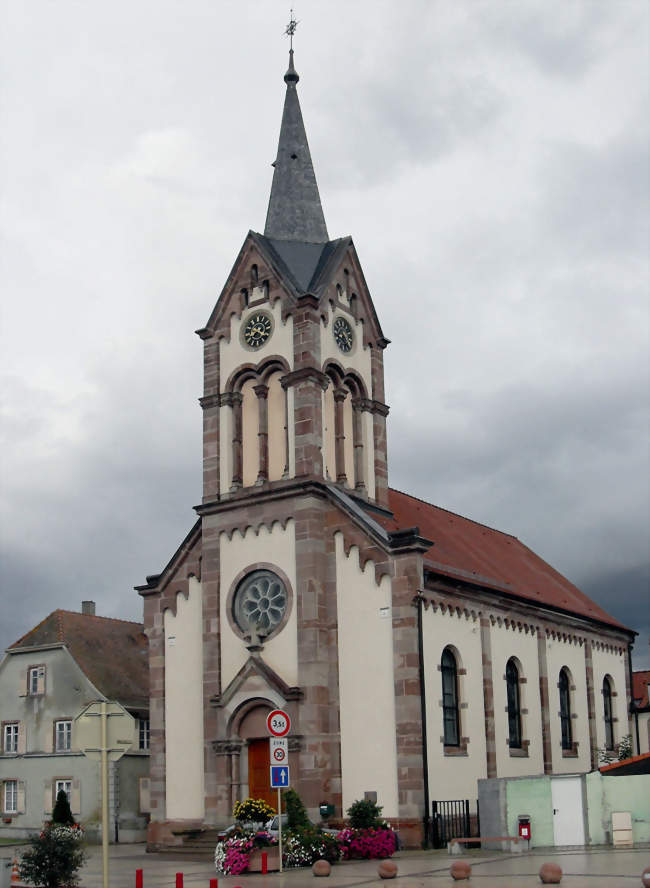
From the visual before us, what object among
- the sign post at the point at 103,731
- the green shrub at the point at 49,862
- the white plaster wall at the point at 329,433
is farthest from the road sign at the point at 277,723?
the white plaster wall at the point at 329,433

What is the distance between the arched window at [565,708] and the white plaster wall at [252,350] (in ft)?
55.5

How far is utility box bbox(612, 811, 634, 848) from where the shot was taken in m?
29.6

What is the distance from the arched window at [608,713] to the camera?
47562mm

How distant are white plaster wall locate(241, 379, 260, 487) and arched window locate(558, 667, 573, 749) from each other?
1506 cm

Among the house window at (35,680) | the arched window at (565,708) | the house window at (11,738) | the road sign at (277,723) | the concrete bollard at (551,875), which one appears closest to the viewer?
the concrete bollard at (551,875)

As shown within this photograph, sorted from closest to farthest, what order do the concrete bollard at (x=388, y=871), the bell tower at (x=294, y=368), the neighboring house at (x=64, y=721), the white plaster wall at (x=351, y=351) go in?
the concrete bollard at (x=388, y=871)
the bell tower at (x=294, y=368)
the white plaster wall at (x=351, y=351)
the neighboring house at (x=64, y=721)

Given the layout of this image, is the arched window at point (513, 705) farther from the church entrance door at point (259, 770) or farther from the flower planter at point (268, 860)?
the flower planter at point (268, 860)

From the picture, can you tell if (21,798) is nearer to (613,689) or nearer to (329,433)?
(329,433)

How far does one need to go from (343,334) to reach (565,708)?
17.0 meters

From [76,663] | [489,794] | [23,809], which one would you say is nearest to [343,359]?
[489,794]

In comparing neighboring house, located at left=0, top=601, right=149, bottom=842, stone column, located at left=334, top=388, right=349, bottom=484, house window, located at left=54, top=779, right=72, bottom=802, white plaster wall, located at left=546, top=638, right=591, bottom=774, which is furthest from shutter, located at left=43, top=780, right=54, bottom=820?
white plaster wall, located at left=546, top=638, right=591, bottom=774

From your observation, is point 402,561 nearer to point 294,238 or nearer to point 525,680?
point 525,680

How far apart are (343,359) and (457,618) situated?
31.8 ft

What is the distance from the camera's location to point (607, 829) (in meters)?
29.8
